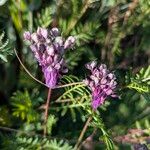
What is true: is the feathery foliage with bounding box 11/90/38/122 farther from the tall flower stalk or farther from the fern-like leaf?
the tall flower stalk

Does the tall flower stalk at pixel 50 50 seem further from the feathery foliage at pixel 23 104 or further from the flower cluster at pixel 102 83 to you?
the feathery foliage at pixel 23 104

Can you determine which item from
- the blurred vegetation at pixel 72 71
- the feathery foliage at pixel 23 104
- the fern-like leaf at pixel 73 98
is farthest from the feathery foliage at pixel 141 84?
the feathery foliage at pixel 23 104

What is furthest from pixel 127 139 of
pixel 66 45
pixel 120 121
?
pixel 66 45

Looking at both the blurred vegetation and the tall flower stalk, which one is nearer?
the tall flower stalk

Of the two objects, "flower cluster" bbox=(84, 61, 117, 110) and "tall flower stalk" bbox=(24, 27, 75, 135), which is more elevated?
"tall flower stalk" bbox=(24, 27, 75, 135)

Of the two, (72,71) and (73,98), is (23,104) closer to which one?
(73,98)

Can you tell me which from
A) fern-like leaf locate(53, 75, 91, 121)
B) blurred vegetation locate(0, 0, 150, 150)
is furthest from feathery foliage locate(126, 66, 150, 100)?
fern-like leaf locate(53, 75, 91, 121)
